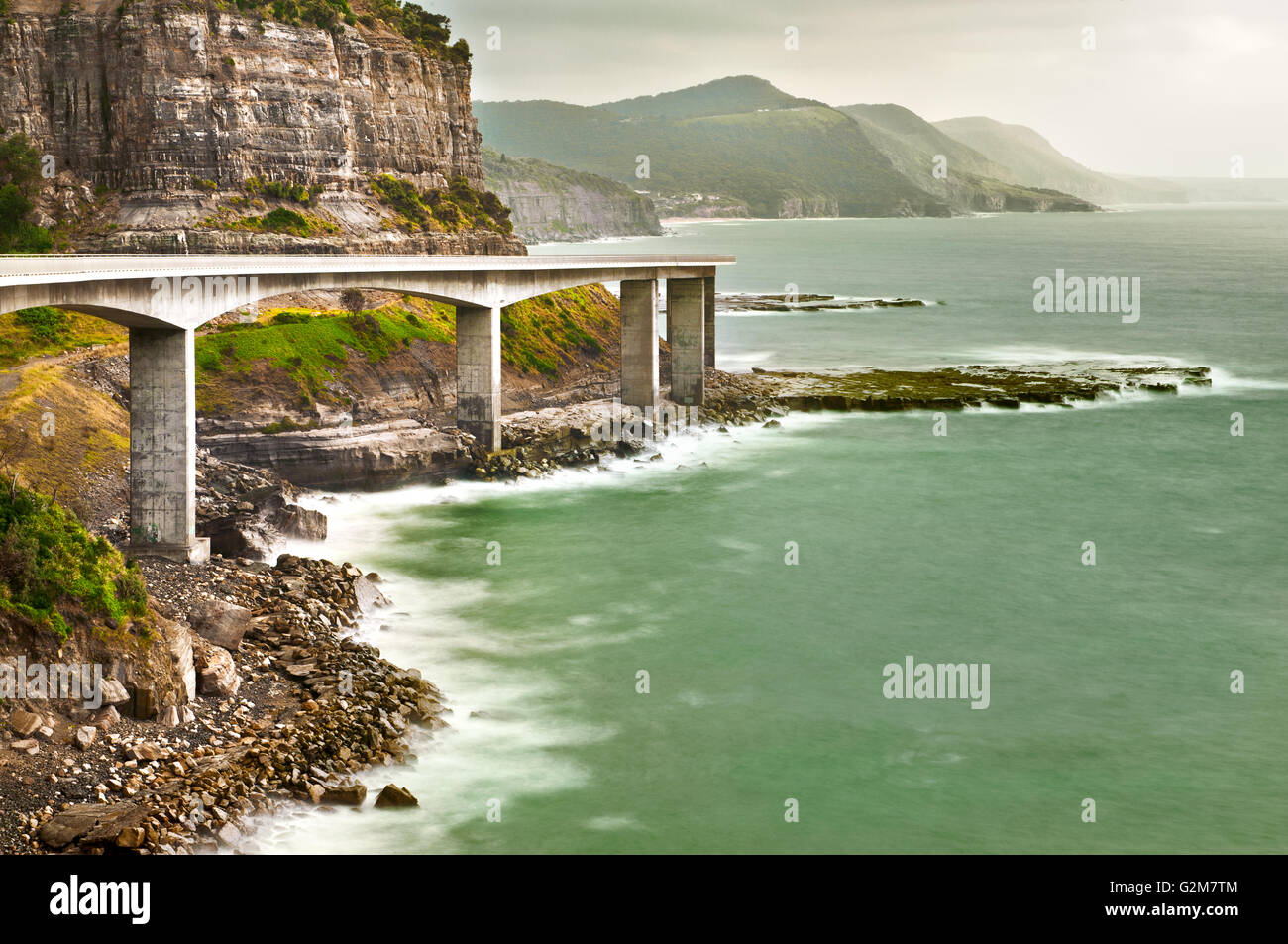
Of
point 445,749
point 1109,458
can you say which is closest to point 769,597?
point 445,749

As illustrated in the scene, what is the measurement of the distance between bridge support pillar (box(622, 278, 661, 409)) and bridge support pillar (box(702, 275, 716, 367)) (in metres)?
5.87

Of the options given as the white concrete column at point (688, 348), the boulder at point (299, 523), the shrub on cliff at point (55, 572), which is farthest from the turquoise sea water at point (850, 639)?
the shrub on cliff at point (55, 572)

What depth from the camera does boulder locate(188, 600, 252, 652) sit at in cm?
3272

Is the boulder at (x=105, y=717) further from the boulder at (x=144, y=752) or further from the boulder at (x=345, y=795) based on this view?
the boulder at (x=345, y=795)

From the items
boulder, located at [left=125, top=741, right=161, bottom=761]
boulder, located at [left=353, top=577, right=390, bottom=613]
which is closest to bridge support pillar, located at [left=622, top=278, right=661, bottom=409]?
boulder, located at [left=353, top=577, right=390, bottom=613]

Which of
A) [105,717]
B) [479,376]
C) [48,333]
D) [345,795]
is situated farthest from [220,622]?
[479,376]

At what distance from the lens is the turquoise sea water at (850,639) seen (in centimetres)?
2833

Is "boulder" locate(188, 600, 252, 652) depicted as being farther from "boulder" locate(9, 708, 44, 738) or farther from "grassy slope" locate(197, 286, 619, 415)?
"grassy slope" locate(197, 286, 619, 415)

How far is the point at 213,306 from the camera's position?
147 ft

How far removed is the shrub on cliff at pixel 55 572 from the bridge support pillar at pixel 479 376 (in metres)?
31.9

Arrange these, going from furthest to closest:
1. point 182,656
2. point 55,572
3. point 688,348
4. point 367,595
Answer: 1. point 688,348
2. point 367,595
3. point 182,656
4. point 55,572

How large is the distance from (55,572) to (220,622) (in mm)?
4623

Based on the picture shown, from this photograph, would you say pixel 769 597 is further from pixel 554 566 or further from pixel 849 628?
pixel 554 566

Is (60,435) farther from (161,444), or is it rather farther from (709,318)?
(709,318)
